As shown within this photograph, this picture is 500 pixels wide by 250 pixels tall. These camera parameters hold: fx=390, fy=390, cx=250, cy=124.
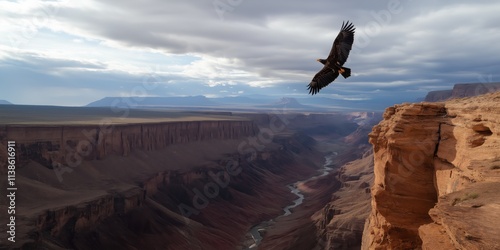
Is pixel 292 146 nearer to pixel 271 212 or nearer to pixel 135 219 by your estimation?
pixel 271 212

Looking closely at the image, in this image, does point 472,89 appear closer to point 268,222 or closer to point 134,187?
point 268,222

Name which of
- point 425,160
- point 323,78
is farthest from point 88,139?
point 323,78

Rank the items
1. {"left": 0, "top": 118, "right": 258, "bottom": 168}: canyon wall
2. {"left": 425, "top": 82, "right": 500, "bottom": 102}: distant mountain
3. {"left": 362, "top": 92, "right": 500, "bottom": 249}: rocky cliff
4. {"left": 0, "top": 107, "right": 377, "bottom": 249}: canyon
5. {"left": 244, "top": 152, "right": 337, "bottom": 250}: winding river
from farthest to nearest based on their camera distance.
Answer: {"left": 425, "top": 82, "right": 500, "bottom": 102}: distant mountain → {"left": 244, "top": 152, "right": 337, "bottom": 250}: winding river → {"left": 0, "top": 118, "right": 258, "bottom": 168}: canyon wall → {"left": 0, "top": 107, "right": 377, "bottom": 249}: canyon → {"left": 362, "top": 92, "right": 500, "bottom": 249}: rocky cliff

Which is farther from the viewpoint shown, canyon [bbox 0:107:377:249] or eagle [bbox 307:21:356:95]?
canyon [bbox 0:107:377:249]

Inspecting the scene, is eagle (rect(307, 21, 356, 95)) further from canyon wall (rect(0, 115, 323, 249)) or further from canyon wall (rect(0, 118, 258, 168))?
canyon wall (rect(0, 118, 258, 168))

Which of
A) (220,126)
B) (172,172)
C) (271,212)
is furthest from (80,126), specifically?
(220,126)

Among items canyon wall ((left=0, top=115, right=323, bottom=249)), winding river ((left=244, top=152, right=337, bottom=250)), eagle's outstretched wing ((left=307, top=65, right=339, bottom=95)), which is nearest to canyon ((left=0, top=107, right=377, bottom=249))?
canyon wall ((left=0, top=115, right=323, bottom=249))
